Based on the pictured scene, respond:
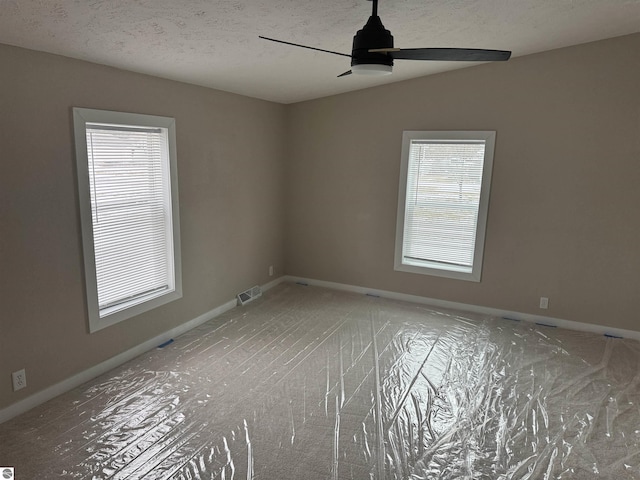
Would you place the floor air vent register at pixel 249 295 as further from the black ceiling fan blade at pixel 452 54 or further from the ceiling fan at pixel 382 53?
the black ceiling fan blade at pixel 452 54

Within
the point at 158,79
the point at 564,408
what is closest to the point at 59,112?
the point at 158,79

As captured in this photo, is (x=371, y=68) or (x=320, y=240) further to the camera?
(x=320, y=240)

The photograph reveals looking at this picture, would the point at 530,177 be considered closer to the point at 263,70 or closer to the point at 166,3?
the point at 263,70

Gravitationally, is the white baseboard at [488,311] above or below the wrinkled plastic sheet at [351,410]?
above

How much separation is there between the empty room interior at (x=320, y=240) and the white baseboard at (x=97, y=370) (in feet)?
0.06

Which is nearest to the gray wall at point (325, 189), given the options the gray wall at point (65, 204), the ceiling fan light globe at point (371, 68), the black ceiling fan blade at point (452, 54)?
the gray wall at point (65, 204)

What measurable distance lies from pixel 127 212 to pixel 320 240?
105 inches

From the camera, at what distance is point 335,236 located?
541 centimetres

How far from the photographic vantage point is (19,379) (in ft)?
8.91

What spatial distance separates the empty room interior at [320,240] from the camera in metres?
2.47

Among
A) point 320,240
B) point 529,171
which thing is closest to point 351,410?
point 320,240

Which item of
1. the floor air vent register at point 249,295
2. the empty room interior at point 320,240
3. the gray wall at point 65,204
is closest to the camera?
the empty room interior at point 320,240

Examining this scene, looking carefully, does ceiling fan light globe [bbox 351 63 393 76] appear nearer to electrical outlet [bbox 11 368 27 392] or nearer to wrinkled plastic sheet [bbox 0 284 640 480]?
wrinkled plastic sheet [bbox 0 284 640 480]

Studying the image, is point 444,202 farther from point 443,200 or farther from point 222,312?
point 222,312
